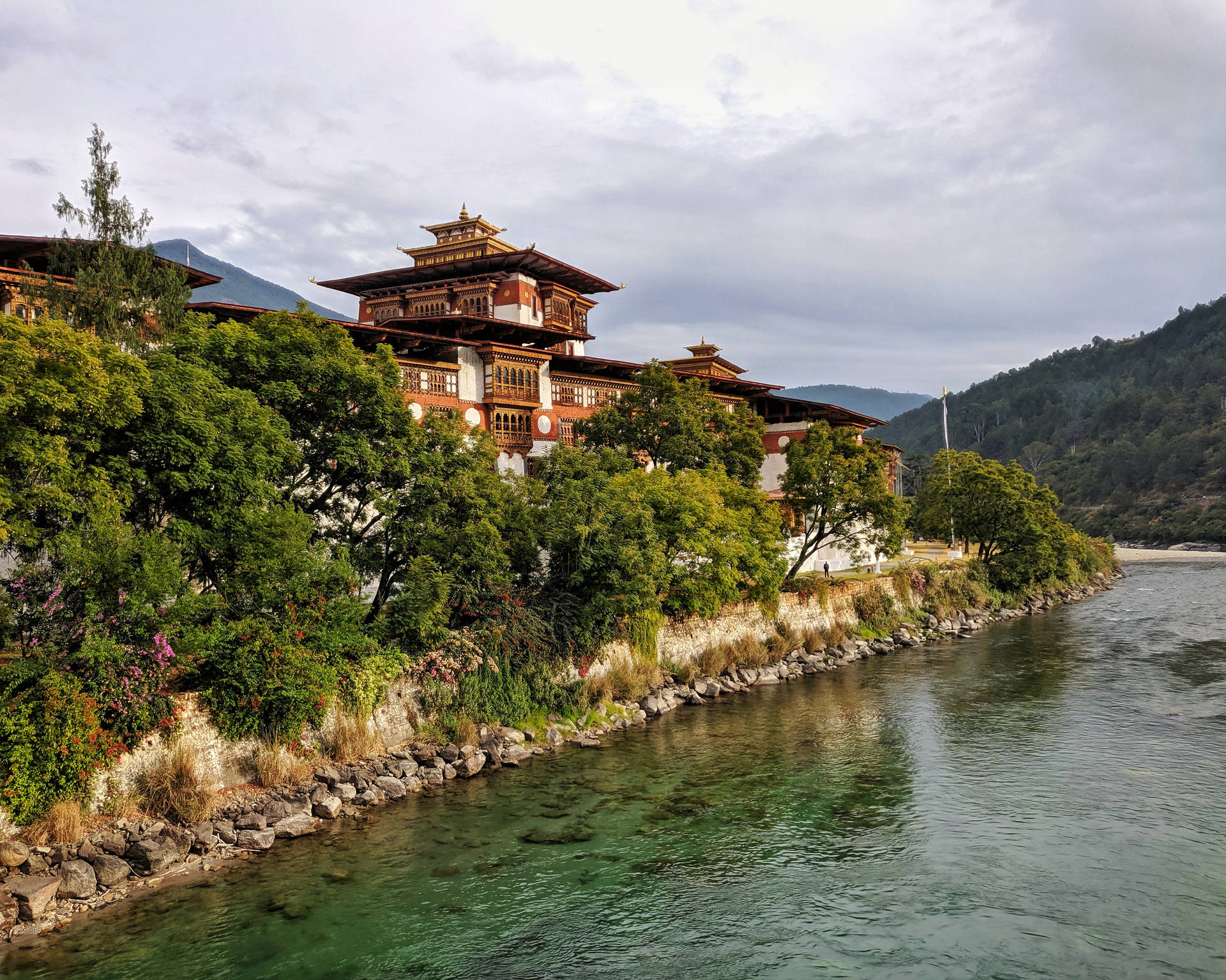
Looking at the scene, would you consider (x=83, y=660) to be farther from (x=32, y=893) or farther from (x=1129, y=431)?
(x=1129, y=431)

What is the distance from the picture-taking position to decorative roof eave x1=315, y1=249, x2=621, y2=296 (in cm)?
4612

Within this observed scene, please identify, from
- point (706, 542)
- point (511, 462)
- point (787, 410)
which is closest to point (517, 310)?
point (511, 462)

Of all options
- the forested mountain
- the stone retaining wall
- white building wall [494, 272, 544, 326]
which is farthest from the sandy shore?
white building wall [494, 272, 544, 326]

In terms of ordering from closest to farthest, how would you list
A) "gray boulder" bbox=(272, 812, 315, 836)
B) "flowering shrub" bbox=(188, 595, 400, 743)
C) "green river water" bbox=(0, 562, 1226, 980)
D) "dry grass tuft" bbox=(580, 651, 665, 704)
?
"green river water" bbox=(0, 562, 1226, 980), "gray boulder" bbox=(272, 812, 315, 836), "flowering shrub" bbox=(188, 595, 400, 743), "dry grass tuft" bbox=(580, 651, 665, 704)

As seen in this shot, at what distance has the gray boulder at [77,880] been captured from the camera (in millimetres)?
14047

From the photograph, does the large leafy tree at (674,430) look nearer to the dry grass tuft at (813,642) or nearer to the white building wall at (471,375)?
the white building wall at (471,375)

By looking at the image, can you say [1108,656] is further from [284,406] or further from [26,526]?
[26,526]

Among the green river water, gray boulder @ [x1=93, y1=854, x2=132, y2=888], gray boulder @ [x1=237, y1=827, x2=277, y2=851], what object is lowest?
the green river water

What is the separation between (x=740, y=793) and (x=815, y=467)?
2110 centimetres

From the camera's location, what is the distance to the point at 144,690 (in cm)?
1612

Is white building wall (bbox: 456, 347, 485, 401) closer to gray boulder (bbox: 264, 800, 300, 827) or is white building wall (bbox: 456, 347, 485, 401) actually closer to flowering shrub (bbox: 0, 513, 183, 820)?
flowering shrub (bbox: 0, 513, 183, 820)

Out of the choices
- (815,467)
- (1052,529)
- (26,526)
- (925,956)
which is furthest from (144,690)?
(1052,529)

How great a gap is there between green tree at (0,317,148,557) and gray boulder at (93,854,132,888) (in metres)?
5.77

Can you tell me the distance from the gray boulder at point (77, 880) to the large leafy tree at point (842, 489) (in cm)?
2888
